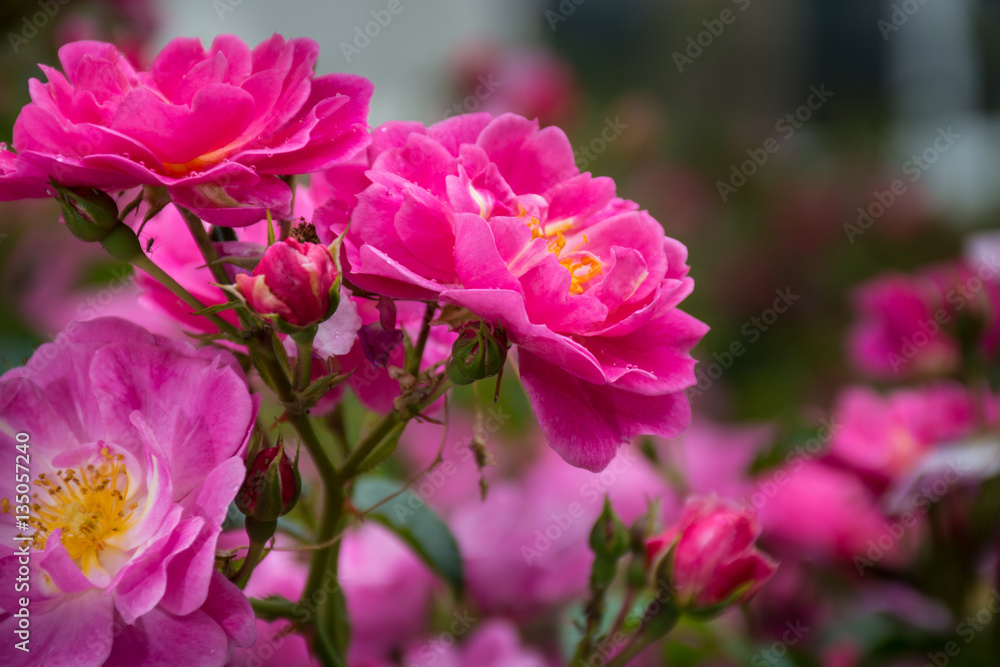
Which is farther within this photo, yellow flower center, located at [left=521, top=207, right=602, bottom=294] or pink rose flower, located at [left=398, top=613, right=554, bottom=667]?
pink rose flower, located at [left=398, top=613, right=554, bottom=667]

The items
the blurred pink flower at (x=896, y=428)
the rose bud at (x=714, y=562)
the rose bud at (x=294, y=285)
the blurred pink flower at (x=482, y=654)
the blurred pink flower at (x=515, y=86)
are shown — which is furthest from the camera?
the blurred pink flower at (x=515, y=86)

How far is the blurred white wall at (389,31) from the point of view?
7.63 ft

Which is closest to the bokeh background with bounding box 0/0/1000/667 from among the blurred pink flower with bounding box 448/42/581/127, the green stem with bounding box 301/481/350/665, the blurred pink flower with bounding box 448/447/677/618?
the blurred pink flower with bounding box 448/42/581/127

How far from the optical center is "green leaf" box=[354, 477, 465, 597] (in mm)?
560

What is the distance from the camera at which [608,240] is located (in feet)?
1.37

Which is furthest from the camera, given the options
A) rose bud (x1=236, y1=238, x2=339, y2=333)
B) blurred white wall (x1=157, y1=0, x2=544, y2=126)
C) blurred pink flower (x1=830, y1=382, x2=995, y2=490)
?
blurred white wall (x1=157, y1=0, x2=544, y2=126)

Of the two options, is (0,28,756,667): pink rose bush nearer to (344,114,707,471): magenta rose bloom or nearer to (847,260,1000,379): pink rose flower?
(344,114,707,471): magenta rose bloom

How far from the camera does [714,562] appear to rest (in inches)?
18.7

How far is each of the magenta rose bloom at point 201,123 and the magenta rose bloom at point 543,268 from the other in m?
0.03

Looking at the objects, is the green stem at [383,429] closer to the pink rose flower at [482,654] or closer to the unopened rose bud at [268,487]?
the unopened rose bud at [268,487]

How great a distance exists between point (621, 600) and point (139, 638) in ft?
1.10

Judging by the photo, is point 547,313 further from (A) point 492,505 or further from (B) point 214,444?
(A) point 492,505

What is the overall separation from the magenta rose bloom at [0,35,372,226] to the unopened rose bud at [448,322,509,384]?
9 centimetres

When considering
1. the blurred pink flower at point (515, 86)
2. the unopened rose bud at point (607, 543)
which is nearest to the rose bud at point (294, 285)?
the unopened rose bud at point (607, 543)
